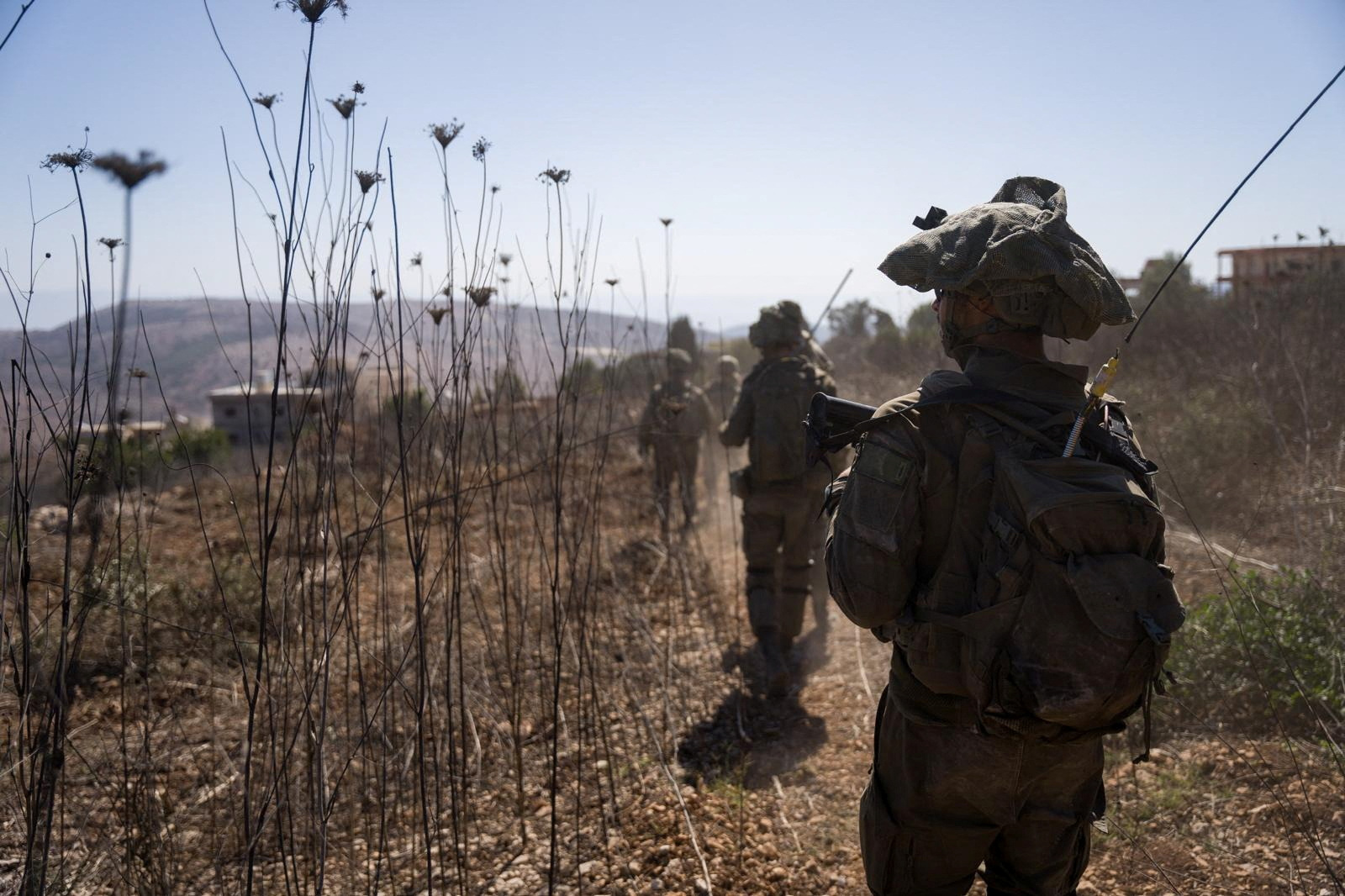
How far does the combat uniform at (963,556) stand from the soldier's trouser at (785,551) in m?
2.91

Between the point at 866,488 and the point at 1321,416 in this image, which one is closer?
the point at 866,488

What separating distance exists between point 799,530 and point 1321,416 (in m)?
5.46

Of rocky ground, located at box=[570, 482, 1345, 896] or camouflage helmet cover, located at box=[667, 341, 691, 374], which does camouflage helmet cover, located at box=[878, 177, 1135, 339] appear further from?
camouflage helmet cover, located at box=[667, 341, 691, 374]

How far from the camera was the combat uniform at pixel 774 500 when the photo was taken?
4699 millimetres

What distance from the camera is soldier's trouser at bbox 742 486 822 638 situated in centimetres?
480

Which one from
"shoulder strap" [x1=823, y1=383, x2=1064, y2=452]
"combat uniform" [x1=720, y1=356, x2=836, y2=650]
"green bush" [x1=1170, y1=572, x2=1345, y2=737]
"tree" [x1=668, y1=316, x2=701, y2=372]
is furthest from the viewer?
"tree" [x1=668, y1=316, x2=701, y2=372]

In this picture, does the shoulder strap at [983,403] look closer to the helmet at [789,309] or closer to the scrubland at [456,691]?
the scrubland at [456,691]

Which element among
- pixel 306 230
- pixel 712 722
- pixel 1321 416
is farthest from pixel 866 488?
pixel 1321 416

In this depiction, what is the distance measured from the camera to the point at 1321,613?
11.9ft

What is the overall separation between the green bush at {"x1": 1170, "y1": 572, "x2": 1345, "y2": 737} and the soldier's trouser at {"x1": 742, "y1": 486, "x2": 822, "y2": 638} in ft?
5.90

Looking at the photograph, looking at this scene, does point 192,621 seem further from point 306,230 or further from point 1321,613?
point 1321,613

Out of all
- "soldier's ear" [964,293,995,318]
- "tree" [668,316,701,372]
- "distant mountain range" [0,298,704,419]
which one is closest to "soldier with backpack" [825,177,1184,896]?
"soldier's ear" [964,293,995,318]

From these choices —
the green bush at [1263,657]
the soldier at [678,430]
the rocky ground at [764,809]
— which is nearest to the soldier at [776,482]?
the rocky ground at [764,809]

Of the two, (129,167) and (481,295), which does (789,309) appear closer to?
(481,295)
